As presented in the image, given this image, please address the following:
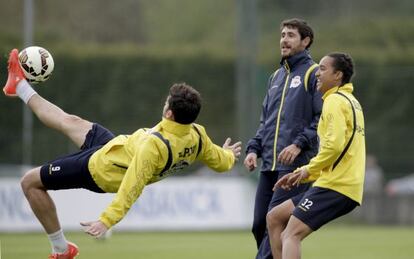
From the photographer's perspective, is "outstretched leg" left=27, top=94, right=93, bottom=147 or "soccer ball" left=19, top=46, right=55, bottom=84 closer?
"outstretched leg" left=27, top=94, right=93, bottom=147

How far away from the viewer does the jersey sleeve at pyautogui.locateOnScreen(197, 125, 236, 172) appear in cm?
929

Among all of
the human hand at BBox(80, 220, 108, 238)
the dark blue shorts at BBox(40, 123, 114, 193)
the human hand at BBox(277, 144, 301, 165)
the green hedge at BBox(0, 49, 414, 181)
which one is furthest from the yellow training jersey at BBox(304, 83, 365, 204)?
the green hedge at BBox(0, 49, 414, 181)

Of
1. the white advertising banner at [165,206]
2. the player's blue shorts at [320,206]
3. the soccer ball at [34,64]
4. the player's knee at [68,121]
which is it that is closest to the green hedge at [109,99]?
the white advertising banner at [165,206]

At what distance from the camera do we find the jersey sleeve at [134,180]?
834 cm

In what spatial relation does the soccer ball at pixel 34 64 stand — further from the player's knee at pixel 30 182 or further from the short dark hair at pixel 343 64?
the short dark hair at pixel 343 64

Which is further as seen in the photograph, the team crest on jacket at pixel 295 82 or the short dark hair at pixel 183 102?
the team crest on jacket at pixel 295 82

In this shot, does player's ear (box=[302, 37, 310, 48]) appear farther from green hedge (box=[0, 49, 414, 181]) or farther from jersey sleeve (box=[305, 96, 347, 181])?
green hedge (box=[0, 49, 414, 181])

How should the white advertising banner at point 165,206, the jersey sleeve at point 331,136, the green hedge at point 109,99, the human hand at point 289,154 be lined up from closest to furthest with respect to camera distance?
the jersey sleeve at point 331,136 < the human hand at point 289,154 < the white advertising banner at point 165,206 < the green hedge at point 109,99

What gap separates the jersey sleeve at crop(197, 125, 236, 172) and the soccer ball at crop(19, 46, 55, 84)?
1735 mm

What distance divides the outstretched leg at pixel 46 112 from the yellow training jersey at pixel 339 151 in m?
2.29

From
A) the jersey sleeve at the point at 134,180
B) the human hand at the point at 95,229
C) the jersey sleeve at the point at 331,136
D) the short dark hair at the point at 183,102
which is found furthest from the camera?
the short dark hair at the point at 183,102

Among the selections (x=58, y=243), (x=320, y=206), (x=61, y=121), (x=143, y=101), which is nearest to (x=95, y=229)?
(x=58, y=243)

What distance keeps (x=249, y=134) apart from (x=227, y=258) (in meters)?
9.16

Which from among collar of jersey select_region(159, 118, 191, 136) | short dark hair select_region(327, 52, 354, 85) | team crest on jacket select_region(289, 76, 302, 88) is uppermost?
short dark hair select_region(327, 52, 354, 85)
